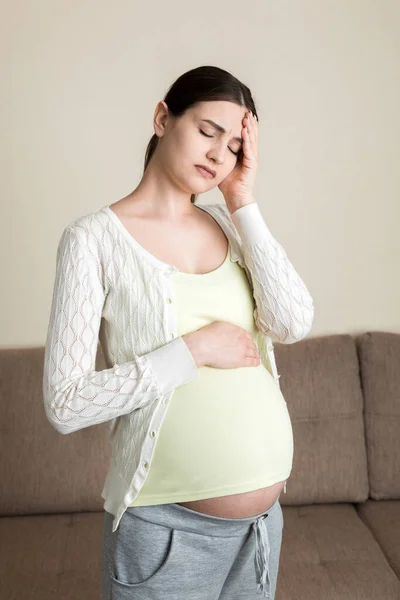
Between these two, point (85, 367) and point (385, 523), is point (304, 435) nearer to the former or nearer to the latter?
point (385, 523)

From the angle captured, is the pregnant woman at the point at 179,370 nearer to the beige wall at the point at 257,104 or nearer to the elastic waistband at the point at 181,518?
the elastic waistband at the point at 181,518

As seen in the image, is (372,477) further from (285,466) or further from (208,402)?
(208,402)

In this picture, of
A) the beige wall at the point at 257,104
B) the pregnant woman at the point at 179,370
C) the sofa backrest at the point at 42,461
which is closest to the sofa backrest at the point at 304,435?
the sofa backrest at the point at 42,461

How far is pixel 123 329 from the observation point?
1283mm

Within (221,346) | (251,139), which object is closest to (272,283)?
(221,346)

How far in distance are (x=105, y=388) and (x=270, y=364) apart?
383 mm

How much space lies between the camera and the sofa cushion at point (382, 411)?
2348mm

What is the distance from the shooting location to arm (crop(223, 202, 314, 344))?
1353mm

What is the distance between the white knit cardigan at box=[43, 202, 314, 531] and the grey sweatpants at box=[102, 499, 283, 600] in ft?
0.14

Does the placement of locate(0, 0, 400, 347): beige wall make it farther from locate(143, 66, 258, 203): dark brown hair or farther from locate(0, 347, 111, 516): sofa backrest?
locate(143, 66, 258, 203): dark brown hair

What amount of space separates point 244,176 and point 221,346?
34 centimetres

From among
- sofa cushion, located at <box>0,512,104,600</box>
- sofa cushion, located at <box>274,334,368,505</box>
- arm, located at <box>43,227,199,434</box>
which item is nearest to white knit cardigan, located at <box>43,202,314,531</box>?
arm, located at <box>43,227,199,434</box>

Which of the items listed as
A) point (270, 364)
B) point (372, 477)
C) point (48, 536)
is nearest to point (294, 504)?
point (372, 477)

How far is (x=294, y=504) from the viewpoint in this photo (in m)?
2.35
